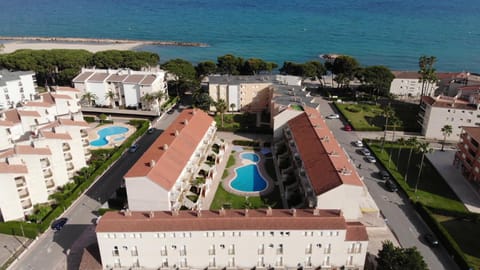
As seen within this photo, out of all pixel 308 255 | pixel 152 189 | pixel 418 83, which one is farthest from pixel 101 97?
pixel 418 83

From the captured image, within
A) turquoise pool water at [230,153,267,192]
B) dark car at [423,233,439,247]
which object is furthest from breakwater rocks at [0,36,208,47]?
dark car at [423,233,439,247]

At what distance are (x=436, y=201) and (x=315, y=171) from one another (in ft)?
66.8

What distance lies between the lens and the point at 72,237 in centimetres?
4697

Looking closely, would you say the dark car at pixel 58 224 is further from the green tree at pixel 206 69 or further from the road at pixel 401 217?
the green tree at pixel 206 69

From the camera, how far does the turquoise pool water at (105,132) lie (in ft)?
244

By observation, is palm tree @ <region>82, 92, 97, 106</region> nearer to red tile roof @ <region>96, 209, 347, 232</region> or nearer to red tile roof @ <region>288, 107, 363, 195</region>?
red tile roof @ <region>288, 107, 363, 195</region>

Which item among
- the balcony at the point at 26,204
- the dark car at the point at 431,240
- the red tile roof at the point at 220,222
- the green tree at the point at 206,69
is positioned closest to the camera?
the red tile roof at the point at 220,222

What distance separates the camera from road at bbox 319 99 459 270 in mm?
43344

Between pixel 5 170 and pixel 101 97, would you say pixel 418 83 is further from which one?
pixel 5 170

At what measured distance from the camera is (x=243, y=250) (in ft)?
129

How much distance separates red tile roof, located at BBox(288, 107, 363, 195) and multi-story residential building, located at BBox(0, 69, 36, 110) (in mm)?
64775

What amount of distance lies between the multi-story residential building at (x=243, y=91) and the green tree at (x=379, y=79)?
88.2 feet

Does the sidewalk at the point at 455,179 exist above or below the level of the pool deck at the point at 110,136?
below

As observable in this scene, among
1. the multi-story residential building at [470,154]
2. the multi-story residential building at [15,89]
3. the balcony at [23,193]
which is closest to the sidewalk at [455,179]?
the multi-story residential building at [470,154]
